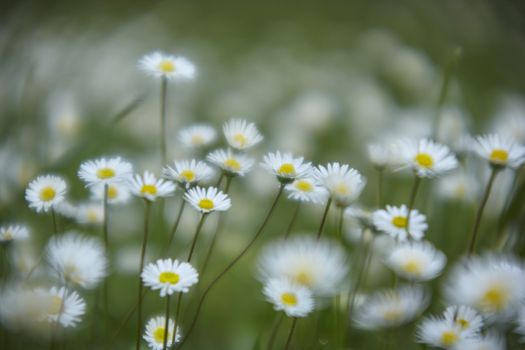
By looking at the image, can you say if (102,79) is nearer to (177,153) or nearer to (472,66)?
(177,153)

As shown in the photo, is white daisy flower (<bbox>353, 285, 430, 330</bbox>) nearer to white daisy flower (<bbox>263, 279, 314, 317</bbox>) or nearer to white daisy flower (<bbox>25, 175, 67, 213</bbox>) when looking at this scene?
white daisy flower (<bbox>263, 279, 314, 317</bbox>)

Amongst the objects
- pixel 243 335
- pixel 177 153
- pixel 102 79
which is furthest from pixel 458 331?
pixel 102 79

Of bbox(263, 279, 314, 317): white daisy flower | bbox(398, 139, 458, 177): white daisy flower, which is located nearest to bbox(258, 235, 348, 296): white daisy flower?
bbox(263, 279, 314, 317): white daisy flower

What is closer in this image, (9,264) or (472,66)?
(9,264)

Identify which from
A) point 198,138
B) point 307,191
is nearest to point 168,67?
point 198,138

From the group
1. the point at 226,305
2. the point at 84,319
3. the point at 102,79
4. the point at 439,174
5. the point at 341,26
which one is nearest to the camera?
the point at 439,174
